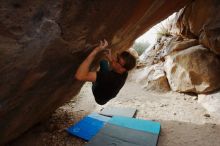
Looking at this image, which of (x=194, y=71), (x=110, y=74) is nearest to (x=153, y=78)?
(x=194, y=71)

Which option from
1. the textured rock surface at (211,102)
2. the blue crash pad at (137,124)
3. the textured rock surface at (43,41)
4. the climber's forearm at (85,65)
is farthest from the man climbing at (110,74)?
the textured rock surface at (211,102)

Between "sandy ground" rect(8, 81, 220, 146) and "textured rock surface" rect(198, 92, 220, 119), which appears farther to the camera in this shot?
"textured rock surface" rect(198, 92, 220, 119)

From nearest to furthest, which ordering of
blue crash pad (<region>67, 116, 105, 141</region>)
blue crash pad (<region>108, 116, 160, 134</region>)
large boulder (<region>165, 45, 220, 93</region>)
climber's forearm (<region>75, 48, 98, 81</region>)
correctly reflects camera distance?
climber's forearm (<region>75, 48, 98, 81</region>) < blue crash pad (<region>67, 116, 105, 141</region>) < blue crash pad (<region>108, 116, 160, 134</region>) < large boulder (<region>165, 45, 220, 93</region>)

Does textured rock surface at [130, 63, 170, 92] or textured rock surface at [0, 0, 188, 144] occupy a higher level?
textured rock surface at [0, 0, 188, 144]

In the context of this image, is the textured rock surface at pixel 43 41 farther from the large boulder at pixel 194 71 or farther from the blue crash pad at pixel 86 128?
the large boulder at pixel 194 71

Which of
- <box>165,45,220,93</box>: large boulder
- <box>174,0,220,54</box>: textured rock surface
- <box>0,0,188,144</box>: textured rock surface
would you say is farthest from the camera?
<box>165,45,220,93</box>: large boulder

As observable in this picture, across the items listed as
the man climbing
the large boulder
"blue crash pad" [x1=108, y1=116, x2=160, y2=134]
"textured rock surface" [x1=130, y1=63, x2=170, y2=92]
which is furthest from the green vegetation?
the man climbing

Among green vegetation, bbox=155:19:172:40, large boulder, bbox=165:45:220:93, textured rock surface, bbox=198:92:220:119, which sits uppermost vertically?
green vegetation, bbox=155:19:172:40

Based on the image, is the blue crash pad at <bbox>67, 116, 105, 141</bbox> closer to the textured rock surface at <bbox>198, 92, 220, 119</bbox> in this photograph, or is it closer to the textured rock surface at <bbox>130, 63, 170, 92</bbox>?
the textured rock surface at <bbox>198, 92, 220, 119</bbox>

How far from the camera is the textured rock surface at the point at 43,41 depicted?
1.79 metres

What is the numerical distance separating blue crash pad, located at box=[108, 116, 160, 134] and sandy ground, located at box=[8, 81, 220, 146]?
0.58 feet

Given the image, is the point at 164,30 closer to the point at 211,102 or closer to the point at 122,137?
the point at 211,102

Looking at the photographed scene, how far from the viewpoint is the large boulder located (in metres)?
6.09

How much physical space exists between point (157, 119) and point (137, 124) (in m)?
0.74
